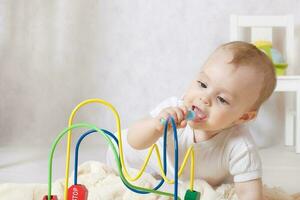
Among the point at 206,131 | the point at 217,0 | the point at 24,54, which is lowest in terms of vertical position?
the point at 206,131

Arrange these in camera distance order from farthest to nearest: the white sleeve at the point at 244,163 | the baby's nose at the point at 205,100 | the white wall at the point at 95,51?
the white wall at the point at 95,51 → the white sleeve at the point at 244,163 → the baby's nose at the point at 205,100

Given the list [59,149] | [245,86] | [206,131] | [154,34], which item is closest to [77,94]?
[59,149]

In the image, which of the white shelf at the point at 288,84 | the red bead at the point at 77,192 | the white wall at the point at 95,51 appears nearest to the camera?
the red bead at the point at 77,192

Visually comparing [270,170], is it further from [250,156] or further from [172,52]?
[172,52]

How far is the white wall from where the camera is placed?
225 cm

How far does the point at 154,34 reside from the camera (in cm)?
228

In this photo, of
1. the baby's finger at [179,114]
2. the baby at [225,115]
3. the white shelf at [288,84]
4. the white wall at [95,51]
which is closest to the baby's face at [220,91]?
the baby at [225,115]

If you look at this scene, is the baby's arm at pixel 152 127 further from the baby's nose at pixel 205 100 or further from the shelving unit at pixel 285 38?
the shelving unit at pixel 285 38

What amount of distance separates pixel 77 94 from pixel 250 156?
1116 millimetres

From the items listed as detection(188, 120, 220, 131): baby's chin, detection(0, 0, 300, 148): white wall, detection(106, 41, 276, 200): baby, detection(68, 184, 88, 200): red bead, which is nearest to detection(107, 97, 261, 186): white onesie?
detection(106, 41, 276, 200): baby

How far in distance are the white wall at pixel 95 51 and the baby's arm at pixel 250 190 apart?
40.3 inches

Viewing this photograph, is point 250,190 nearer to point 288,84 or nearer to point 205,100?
point 205,100

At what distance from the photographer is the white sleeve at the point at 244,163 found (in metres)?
1.29

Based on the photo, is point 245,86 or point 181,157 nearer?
point 245,86
